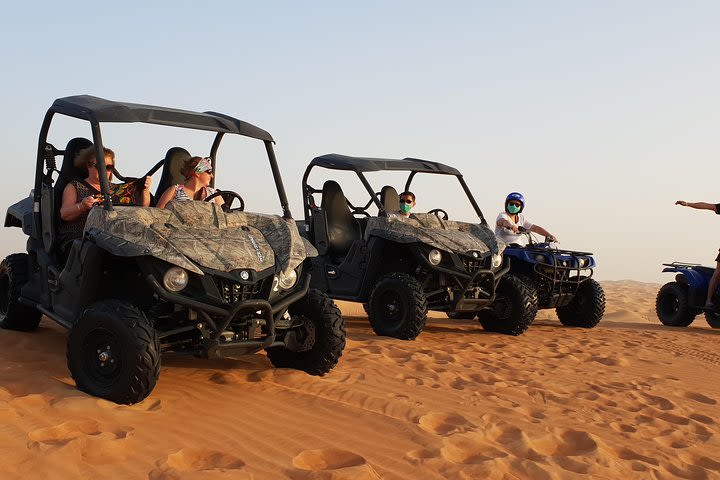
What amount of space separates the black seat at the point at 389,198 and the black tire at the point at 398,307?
2.14m

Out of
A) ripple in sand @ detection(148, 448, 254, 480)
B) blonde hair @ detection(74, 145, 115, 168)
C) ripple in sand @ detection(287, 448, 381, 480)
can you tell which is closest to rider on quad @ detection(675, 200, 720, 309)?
blonde hair @ detection(74, 145, 115, 168)

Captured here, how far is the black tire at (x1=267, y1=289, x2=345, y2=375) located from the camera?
5.99 metres

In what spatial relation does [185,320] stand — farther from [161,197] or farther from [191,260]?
[161,197]

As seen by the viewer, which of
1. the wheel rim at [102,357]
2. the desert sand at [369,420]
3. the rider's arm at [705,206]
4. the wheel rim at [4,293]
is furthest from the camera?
the rider's arm at [705,206]

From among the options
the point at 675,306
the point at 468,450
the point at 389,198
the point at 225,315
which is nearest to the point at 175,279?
the point at 225,315

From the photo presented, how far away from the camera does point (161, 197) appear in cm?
659

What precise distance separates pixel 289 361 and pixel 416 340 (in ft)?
9.20

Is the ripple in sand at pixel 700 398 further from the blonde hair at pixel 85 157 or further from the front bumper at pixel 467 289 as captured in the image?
the blonde hair at pixel 85 157

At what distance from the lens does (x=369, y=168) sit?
9859 mm

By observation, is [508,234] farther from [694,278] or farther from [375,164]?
[694,278]

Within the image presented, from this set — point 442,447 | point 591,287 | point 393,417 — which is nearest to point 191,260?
point 393,417

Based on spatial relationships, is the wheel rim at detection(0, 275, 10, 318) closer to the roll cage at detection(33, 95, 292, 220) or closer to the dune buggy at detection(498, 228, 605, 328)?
the roll cage at detection(33, 95, 292, 220)

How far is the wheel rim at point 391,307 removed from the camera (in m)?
8.80

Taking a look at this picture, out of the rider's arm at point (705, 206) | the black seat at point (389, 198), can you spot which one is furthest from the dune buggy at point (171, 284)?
the rider's arm at point (705, 206)
